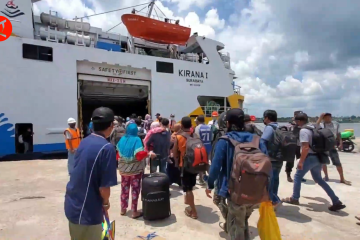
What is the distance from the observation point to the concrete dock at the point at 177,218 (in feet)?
9.14

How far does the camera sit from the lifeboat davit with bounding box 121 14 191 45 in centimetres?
1041

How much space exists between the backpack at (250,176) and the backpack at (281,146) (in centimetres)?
146

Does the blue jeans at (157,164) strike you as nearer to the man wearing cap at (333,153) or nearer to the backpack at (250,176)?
the backpack at (250,176)

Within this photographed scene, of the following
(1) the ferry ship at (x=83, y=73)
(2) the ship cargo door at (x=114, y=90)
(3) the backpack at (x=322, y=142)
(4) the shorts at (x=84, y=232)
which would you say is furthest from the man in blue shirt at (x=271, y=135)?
(2) the ship cargo door at (x=114, y=90)

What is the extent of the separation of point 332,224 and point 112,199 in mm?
3278

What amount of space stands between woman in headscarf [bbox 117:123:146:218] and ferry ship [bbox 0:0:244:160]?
6296 millimetres

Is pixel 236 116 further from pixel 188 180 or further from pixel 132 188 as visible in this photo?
pixel 132 188

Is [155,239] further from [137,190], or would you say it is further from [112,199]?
[112,199]

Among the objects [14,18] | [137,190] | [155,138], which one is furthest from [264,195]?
[14,18]

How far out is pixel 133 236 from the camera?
2746mm

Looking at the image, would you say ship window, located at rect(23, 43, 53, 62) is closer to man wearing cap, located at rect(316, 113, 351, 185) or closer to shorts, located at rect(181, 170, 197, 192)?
shorts, located at rect(181, 170, 197, 192)

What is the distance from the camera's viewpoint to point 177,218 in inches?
127

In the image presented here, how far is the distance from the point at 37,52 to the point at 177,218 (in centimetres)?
798

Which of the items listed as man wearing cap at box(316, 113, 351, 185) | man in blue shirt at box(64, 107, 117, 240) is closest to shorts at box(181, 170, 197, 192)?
man in blue shirt at box(64, 107, 117, 240)
